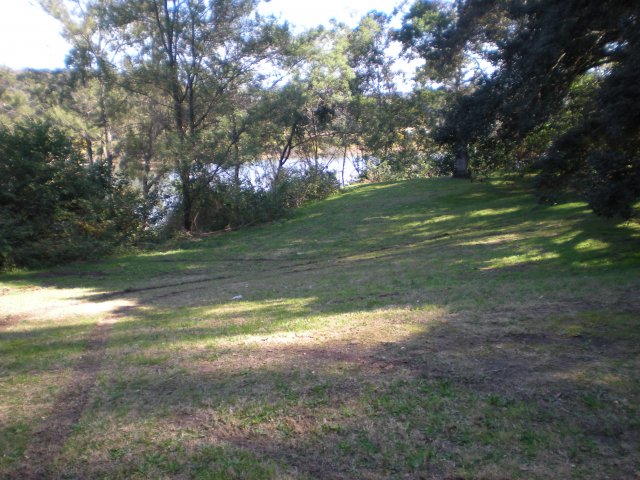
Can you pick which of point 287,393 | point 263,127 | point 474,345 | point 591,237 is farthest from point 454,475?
point 263,127

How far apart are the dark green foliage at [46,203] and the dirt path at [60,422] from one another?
35.8 feet

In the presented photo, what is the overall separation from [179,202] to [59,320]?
1417 centimetres

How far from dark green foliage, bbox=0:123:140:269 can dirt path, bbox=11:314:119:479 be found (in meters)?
10.9

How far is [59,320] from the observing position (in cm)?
952

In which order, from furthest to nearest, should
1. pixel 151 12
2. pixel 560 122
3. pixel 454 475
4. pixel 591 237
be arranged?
pixel 151 12, pixel 560 122, pixel 591 237, pixel 454 475

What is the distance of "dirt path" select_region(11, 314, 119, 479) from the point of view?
3848 millimetres

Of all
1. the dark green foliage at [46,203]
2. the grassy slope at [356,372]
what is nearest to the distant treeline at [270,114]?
the dark green foliage at [46,203]

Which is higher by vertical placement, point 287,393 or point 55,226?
point 55,226

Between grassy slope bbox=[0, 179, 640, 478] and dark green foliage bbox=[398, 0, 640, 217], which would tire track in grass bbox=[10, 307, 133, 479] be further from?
dark green foliage bbox=[398, 0, 640, 217]

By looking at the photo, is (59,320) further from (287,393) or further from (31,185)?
(31,185)

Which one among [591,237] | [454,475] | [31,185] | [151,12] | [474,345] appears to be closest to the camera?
[454,475]

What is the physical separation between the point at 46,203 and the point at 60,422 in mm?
14688

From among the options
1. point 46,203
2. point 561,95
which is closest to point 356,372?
point 561,95

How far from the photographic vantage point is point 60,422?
4633mm
